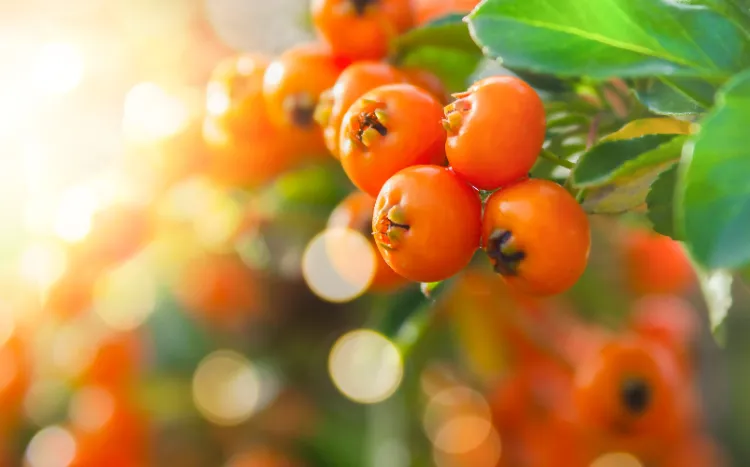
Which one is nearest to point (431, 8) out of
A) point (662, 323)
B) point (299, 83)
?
point (299, 83)

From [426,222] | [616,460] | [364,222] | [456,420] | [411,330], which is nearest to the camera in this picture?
[426,222]

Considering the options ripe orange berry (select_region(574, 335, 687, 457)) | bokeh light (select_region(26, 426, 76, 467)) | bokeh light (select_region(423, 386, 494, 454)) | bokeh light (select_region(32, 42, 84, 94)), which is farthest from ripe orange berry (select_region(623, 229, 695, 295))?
bokeh light (select_region(32, 42, 84, 94))

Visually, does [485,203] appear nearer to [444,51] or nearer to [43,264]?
[444,51]

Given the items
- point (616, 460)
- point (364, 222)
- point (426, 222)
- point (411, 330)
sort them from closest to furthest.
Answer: point (426, 222), point (364, 222), point (411, 330), point (616, 460)

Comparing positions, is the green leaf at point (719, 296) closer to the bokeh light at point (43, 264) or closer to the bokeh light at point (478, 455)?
the bokeh light at point (478, 455)

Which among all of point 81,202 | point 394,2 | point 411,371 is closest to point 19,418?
point 81,202

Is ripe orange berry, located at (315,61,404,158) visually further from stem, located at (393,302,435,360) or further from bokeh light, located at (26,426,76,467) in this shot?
bokeh light, located at (26,426,76,467)

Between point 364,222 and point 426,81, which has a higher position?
point 426,81
